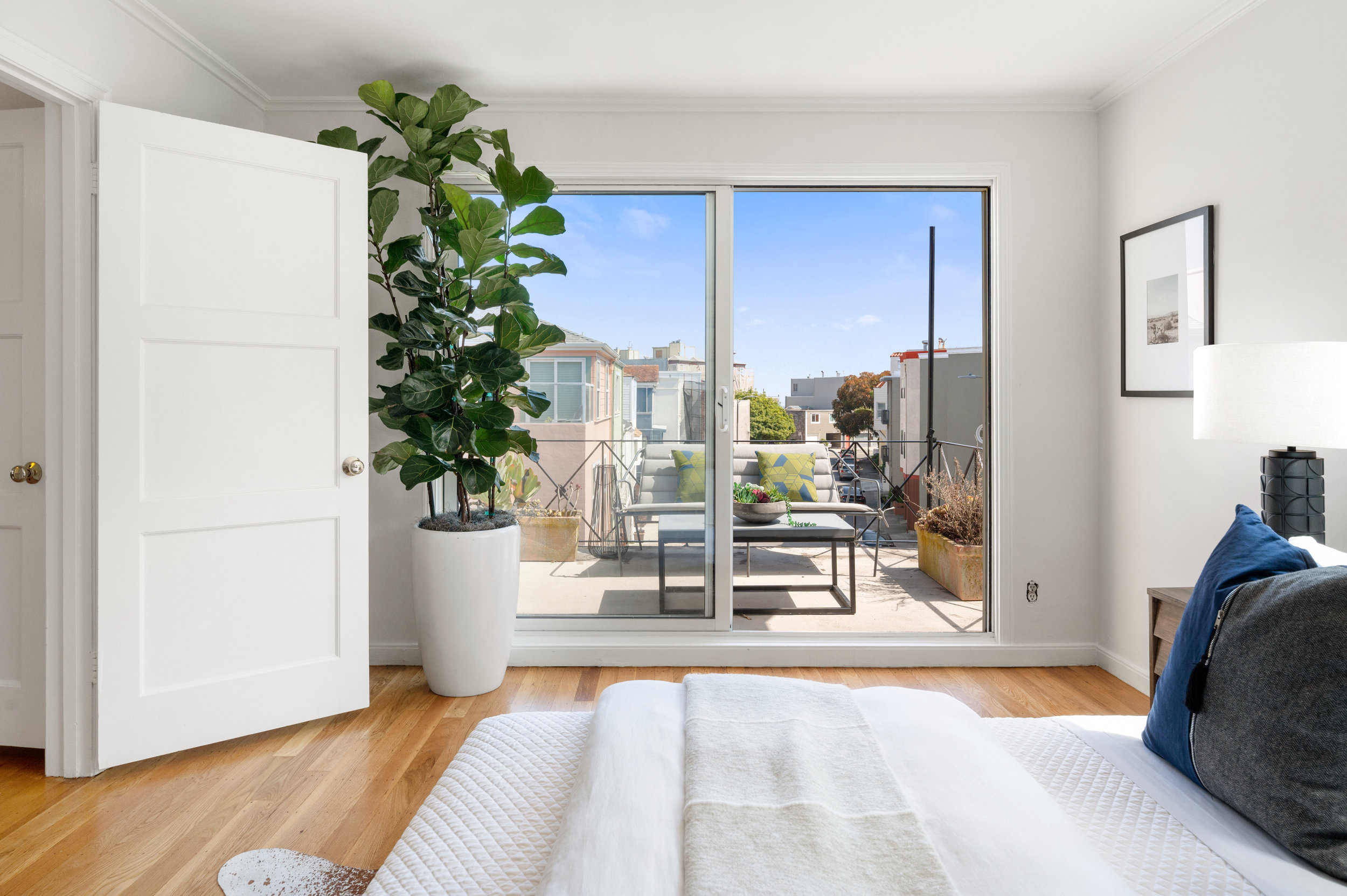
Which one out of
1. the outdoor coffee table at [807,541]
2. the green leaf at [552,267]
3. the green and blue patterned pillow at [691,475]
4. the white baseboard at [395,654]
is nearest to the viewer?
the green leaf at [552,267]

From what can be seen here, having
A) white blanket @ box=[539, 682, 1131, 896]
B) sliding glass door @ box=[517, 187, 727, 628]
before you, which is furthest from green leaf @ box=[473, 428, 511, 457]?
white blanket @ box=[539, 682, 1131, 896]

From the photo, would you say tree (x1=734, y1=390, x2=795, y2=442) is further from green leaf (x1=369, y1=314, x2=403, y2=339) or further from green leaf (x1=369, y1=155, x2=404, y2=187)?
green leaf (x1=369, y1=155, x2=404, y2=187)

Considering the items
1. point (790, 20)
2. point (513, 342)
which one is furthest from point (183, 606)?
point (790, 20)

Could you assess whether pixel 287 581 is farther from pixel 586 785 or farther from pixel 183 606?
pixel 586 785

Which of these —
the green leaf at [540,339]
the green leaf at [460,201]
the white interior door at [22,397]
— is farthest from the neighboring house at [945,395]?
the white interior door at [22,397]

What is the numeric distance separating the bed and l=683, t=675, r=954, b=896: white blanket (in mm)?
36

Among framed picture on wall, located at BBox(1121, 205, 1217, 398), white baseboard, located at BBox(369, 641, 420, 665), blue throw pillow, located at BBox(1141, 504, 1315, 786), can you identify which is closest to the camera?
blue throw pillow, located at BBox(1141, 504, 1315, 786)

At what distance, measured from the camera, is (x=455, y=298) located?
9.32 ft

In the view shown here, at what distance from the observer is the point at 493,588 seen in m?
2.82

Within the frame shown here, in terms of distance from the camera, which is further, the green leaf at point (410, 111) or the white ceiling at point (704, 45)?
the green leaf at point (410, 111)

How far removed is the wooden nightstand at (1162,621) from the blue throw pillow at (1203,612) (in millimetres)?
1043

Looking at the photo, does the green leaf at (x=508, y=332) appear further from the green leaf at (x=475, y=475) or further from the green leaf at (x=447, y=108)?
the green leaf at (x=447, y=108)

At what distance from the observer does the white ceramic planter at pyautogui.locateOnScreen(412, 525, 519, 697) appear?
9.07ft

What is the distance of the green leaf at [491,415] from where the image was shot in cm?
273
